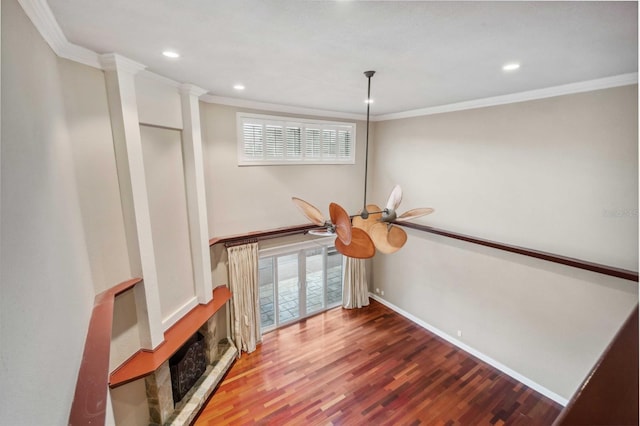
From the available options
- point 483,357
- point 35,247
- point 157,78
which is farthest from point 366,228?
point 483,357

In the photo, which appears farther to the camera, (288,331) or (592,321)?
(288,331)

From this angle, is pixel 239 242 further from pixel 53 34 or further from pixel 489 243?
pixel 489 243

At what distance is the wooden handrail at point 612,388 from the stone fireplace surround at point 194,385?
4.03 metres

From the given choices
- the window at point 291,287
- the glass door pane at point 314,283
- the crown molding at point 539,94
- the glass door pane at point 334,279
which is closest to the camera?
the crown molding at point 539,94

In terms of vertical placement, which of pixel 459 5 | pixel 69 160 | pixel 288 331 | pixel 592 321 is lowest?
pixel 288 331

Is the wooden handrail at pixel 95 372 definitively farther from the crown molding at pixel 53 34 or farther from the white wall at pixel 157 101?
the crown molding at pixel 53 34

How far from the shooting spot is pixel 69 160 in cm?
246

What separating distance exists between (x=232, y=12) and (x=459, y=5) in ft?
4.72

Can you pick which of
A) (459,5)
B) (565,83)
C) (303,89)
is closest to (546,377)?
(565,83)

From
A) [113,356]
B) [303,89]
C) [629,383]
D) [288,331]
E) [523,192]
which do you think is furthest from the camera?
[288,331]

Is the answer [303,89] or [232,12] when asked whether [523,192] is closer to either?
[303,89]

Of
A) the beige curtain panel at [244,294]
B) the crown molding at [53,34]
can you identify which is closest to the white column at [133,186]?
the crown molding at [53,34]

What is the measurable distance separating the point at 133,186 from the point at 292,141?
3074 mm

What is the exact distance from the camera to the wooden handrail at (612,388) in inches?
14.7
